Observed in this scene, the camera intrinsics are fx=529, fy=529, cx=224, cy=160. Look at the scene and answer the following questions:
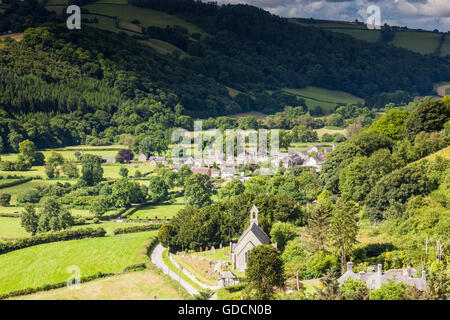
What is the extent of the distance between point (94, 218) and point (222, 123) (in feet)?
209

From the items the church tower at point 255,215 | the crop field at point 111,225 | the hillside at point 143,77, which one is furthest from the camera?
the hillside at point 143,77

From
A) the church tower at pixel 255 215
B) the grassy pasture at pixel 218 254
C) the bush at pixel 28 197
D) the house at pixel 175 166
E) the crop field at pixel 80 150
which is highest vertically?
the church tower at pixel 255 215

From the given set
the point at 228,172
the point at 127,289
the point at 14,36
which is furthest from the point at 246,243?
the point at 14,36

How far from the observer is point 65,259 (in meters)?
43.7

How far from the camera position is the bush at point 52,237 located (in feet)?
153

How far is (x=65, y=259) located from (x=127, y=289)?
33.4 ft

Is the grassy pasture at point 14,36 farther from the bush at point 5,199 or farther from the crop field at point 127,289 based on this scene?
the crop field at point 127,289

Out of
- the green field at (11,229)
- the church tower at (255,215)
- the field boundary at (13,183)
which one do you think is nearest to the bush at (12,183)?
the field boundary at (13,183)

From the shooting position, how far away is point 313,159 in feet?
253

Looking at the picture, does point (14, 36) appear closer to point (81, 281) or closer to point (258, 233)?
point (81, 281)

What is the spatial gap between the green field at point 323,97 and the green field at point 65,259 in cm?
10790

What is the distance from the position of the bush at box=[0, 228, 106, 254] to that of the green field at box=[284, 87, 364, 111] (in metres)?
106

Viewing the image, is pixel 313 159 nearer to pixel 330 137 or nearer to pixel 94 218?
pixel 330 137
